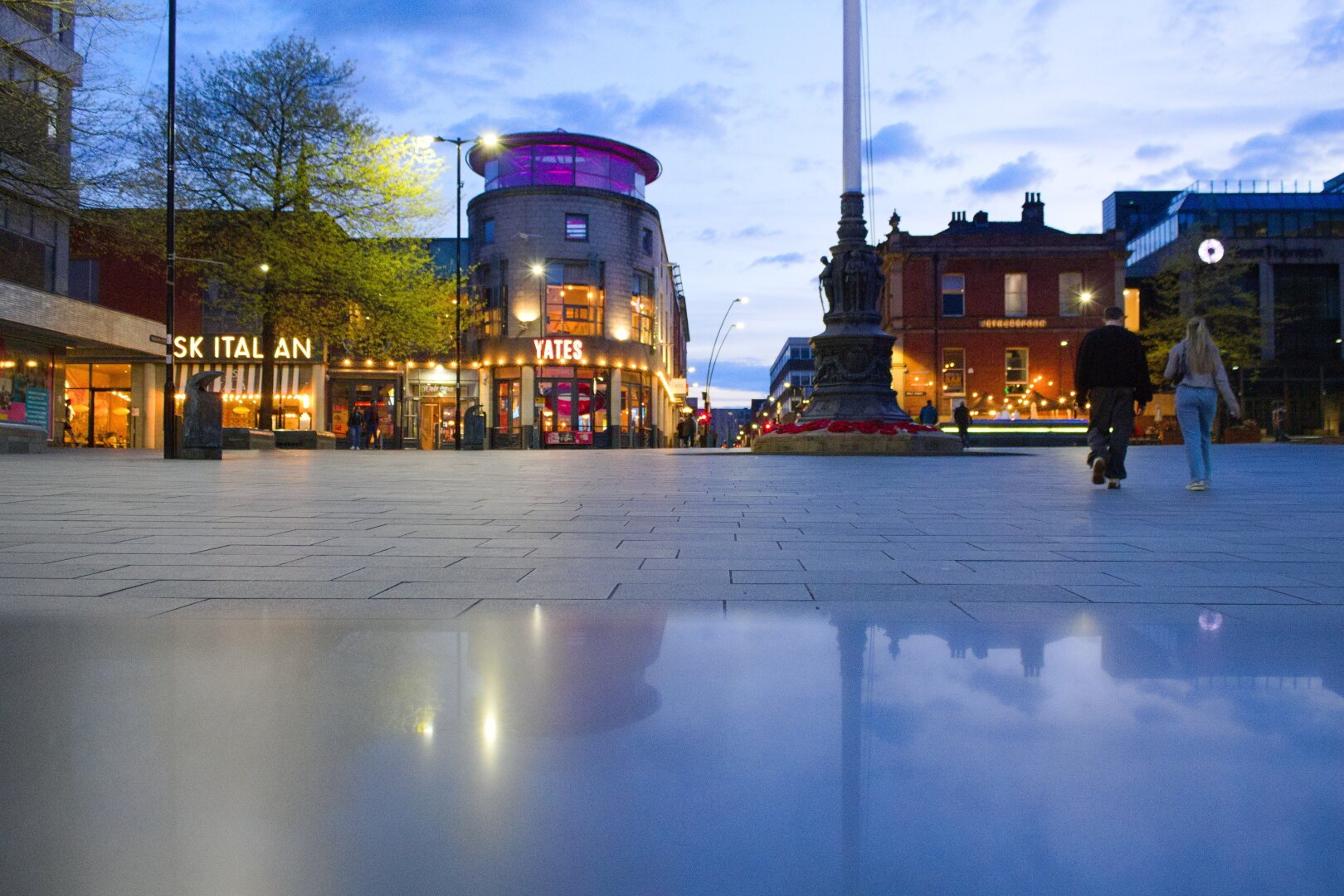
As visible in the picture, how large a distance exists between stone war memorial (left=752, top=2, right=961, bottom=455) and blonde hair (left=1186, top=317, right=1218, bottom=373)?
9309mm

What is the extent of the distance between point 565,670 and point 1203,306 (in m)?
51.2

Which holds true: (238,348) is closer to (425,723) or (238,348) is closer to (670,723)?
(425,723)

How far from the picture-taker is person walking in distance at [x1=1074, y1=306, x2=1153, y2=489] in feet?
30.8

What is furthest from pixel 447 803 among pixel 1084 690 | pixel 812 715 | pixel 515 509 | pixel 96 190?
pixel 96 190

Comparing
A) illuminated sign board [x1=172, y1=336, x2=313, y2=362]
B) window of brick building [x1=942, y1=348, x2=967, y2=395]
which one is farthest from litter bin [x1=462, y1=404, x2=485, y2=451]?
window of brick building [x1=942, y1=348, x2=967, y2=395]

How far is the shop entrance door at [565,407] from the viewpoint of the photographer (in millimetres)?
41094

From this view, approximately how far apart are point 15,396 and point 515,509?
24.6 m

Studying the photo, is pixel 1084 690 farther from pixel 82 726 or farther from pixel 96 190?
pixel 96 190

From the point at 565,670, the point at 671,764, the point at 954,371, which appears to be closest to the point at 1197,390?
the point at 565,670

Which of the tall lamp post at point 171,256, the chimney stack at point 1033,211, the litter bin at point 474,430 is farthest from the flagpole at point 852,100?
the chimney stack at point 1033,211

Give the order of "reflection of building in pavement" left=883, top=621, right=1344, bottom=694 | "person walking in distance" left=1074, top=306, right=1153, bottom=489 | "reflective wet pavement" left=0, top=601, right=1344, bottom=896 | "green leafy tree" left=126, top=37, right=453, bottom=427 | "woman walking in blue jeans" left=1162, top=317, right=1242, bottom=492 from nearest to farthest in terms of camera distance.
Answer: "reflective wet pavement" left=0, top=601, right=1344, bottom=896
"reflection of building in pavement" left=883, top=621, right=1344, bottom=694
"woman walking in blue jeans" left=1162, top=317, right=1242, bottom=492
"person walking in distance" left=1074, top=306, right=1153, bottom=489
"green leafy tree" left=126, top=37, right=453, bottom=427

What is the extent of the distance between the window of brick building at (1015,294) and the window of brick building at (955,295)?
2.02 metres

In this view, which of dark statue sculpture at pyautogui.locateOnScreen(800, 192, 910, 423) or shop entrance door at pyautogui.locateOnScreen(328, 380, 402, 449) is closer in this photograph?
dark statue sculpture at pyautogui.locateOnScreen(800, 192, 910, 423)

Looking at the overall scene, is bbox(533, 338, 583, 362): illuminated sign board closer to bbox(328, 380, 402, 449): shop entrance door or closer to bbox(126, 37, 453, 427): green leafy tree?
bbox(328, 380, 402, 449): shop entrance door
